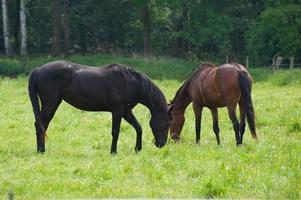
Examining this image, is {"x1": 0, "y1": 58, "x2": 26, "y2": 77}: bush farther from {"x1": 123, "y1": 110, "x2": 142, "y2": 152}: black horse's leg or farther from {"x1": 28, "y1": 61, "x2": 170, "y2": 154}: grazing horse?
{"x1": 123, "y1": 110, "x2": 142, "y2": 152}: black horse's leg

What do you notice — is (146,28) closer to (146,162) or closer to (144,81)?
(144,81)

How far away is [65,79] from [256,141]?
413cm

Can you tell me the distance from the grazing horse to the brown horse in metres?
1.59

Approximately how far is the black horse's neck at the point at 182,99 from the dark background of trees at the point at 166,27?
26.5 meters

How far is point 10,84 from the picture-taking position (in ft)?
87.5

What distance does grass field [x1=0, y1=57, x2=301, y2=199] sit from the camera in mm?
7566

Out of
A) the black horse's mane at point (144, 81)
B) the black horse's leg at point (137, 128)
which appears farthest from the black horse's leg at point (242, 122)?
the black horse's leg at point (137, 128)

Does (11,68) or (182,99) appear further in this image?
(11,68)

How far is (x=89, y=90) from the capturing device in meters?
11.1

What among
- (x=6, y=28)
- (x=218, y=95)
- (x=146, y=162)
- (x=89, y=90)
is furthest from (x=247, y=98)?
(x=6, y=28)

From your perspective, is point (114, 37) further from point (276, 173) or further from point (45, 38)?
point (276, 173)

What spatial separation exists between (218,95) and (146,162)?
3384 millimetres

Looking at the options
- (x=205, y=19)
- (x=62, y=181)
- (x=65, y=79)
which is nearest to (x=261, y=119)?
(x=65, y=79)

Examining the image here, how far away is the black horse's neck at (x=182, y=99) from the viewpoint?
43.1 ft
